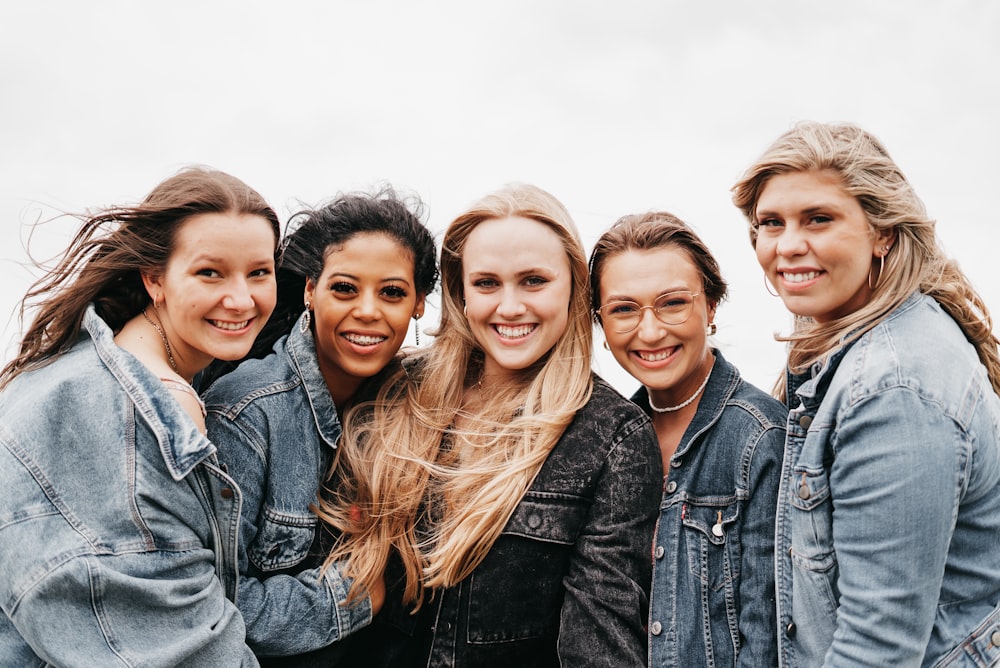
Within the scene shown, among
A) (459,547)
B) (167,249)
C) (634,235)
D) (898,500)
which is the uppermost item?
(634,235)

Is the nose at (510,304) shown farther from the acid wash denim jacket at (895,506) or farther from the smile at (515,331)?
the acid wash denim jacket at (895,506)

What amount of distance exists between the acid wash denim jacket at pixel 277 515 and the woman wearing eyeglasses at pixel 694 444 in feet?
4.09

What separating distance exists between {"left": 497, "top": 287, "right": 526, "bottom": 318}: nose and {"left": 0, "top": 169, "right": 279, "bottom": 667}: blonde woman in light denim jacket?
950 mm

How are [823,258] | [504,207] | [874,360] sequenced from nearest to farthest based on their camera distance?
[874,360], [823,258], [504,207]

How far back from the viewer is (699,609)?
10.5 ft

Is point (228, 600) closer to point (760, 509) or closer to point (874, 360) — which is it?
Result: point (760, 509)

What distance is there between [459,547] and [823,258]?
1.71m

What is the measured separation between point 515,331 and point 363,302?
659 mm

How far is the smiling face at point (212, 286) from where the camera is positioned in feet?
10.5

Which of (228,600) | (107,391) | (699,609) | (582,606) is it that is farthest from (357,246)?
(699,609)

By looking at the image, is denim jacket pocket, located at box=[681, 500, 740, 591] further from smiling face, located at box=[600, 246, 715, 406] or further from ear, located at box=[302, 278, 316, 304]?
ear, located at box=[302, 278, 316, 304]

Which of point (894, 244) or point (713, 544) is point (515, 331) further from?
point (894, 244)

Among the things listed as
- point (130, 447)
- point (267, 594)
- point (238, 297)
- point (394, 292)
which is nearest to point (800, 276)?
point (394, 292)

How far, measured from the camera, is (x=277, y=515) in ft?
10.6
